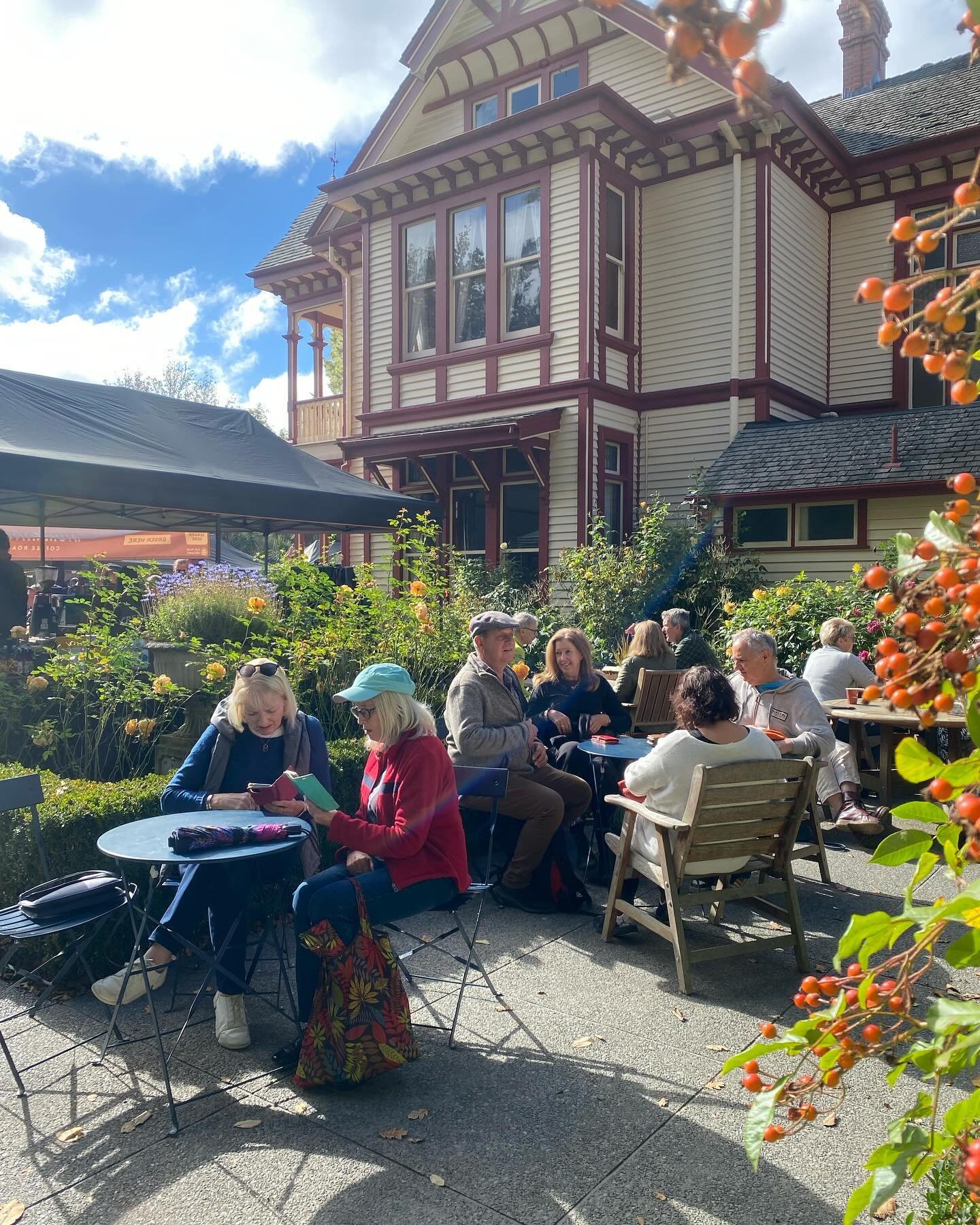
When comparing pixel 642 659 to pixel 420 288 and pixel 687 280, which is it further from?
pixel 420 288

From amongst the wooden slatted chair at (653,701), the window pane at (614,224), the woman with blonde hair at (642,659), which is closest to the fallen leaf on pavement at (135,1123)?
the wooden slatted chair at (653,701)

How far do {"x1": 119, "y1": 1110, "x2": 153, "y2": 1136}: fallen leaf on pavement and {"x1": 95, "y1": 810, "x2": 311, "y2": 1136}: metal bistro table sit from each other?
94 millimetres

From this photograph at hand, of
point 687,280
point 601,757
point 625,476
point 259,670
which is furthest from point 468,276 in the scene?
point 259,670

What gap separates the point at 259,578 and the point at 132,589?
1100 mm

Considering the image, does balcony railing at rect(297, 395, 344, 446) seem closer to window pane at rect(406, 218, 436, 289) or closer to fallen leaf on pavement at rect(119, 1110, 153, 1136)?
window pane at rect(406, 218, 436, 289)

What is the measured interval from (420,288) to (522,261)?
1.99 meters

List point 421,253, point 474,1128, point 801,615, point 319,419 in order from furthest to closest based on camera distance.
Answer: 1. point 319,419
2. point 421,253
3. point 801,615
4. point 474,1128

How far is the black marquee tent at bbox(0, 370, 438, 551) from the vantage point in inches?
297

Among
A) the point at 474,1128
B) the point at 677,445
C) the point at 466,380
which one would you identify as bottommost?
the point at 474,1128

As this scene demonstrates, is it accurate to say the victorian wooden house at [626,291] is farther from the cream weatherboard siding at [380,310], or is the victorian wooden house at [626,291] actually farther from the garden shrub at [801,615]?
the garden shrub at [801,615]

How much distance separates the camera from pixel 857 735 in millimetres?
6906

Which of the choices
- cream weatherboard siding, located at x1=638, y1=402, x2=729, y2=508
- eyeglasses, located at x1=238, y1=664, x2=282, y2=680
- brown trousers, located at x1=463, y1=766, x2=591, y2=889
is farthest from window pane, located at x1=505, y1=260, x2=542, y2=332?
eyeglasses, located at x1=238, y1=664, x2=282, y2=680

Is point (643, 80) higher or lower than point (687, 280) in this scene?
higher

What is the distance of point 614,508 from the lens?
1380cm
